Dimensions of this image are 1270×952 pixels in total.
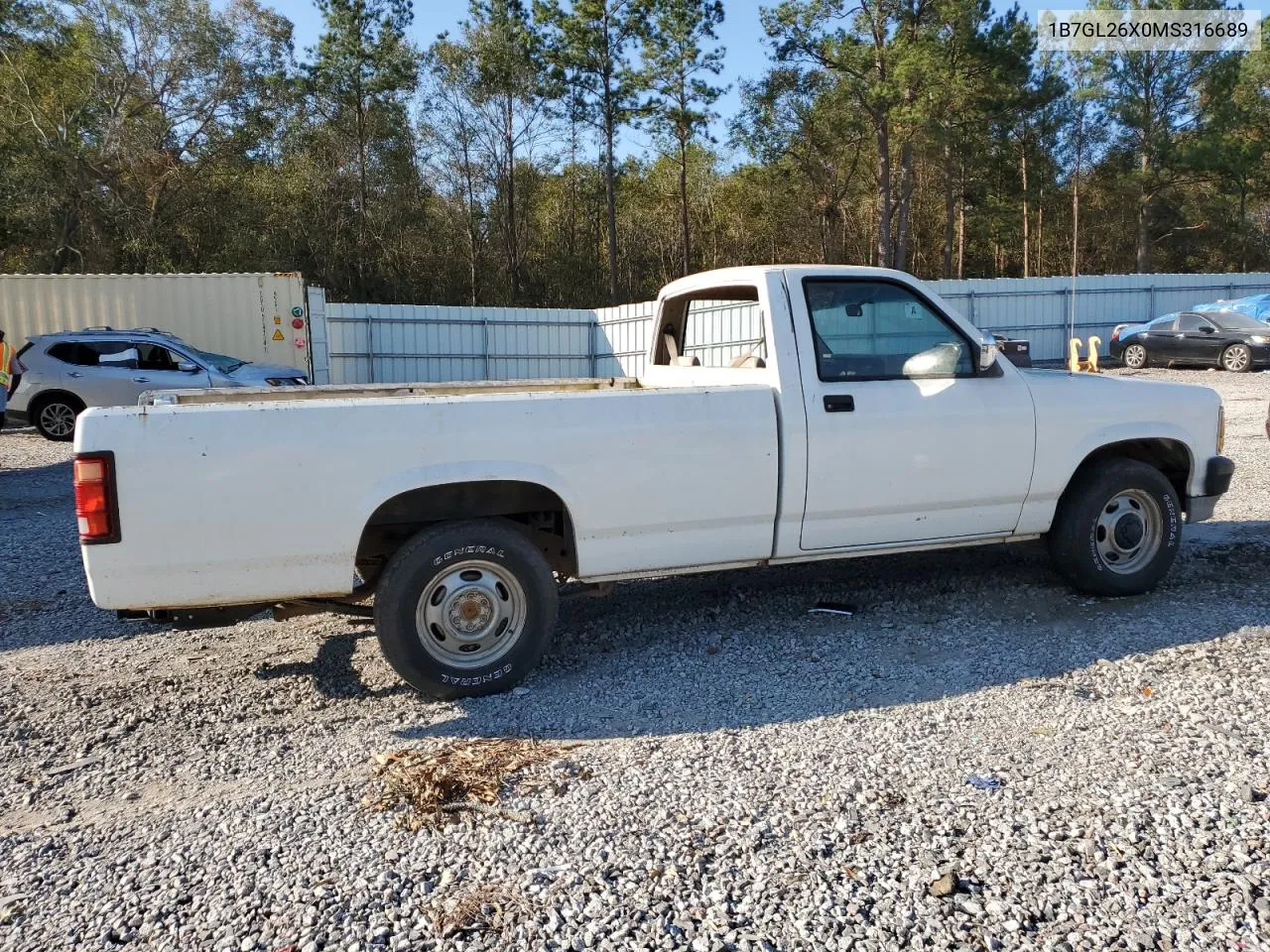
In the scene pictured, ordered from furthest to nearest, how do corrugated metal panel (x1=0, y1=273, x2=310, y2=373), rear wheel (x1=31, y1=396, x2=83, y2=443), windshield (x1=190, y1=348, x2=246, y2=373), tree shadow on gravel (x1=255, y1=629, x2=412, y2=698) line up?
corrugated metal panel (x1=0, y1=273, x2=310, y2=373)
windshield (x1=190, y1=348, x2=246, y2=373)
rear wheel (x1=31, y1=396, x2=83, y2=443)
tree shadow on gravel (x1=255, y1=629, x2=412, y2=698)

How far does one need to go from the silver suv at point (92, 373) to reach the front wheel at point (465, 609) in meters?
12.1

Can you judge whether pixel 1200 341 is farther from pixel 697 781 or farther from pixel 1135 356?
pixel 697 781

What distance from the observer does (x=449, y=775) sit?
364cm

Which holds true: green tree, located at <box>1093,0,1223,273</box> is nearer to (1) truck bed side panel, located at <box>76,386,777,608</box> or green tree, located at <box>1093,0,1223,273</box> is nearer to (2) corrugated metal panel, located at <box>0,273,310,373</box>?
(2) corrugated metal panel, located at <box>0,273,310,373</box>

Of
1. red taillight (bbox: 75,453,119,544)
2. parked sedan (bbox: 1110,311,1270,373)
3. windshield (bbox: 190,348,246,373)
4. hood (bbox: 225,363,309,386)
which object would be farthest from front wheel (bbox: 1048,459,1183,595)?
parked sedan (bbox: 1110,311,1270,373)

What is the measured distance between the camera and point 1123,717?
409 centimetres

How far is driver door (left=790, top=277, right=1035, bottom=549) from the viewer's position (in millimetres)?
4973

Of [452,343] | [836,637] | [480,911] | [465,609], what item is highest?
[452,343]

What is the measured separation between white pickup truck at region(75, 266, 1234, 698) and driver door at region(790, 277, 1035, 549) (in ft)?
0.04

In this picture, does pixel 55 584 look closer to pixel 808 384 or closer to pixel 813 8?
pixel 808 384

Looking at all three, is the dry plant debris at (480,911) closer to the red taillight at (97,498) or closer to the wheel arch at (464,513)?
the wheel arch at (464,513)

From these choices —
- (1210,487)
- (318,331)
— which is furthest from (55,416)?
(1210,487)

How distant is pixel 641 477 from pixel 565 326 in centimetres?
2137

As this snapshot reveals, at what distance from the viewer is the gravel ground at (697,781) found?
2789 millimetres
